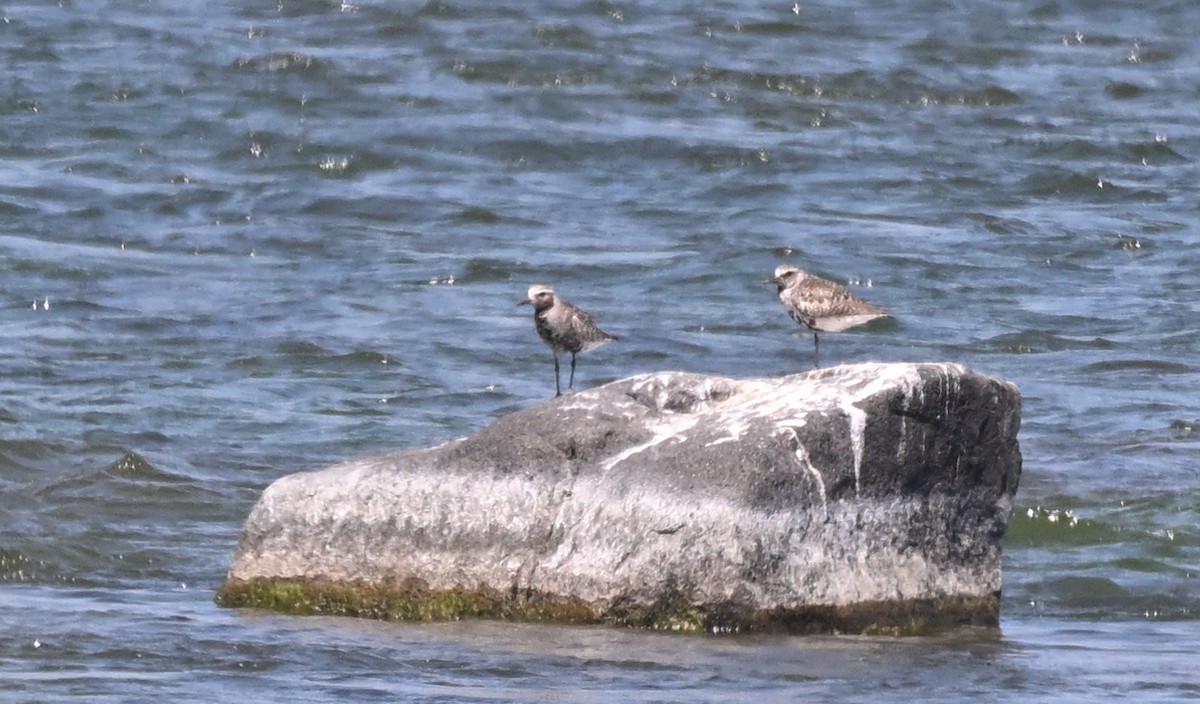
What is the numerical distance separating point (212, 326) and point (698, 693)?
886 centimetres

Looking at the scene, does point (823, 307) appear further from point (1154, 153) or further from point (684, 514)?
point (1154, 153)

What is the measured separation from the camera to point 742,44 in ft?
85.0

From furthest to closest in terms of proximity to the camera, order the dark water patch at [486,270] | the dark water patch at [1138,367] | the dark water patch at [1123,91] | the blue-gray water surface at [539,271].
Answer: the dark water patch at [1123,91] → the dark water patch at [486,270] → the dark water patch at [1138,367] → the blue-gray water surface at [539,271]

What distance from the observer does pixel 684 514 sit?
848cm

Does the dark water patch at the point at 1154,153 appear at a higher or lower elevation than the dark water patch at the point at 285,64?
lower

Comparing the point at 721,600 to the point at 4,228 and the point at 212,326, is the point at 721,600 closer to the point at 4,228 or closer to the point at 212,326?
the point at 212,326

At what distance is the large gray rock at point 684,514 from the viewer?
850 cm

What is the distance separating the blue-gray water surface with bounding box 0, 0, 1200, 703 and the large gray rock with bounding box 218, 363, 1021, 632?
23cm

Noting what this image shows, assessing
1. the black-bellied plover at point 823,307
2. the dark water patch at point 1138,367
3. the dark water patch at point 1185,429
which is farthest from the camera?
the dark water patch at point 1138,367

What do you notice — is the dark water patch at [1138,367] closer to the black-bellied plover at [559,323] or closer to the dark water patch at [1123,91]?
the black-bellied plover at [559,323]

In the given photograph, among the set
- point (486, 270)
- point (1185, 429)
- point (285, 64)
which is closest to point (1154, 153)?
point (486, 270)

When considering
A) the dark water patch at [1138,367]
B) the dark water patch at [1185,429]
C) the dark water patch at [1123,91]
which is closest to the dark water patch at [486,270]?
the dark water patch at [1138,367]

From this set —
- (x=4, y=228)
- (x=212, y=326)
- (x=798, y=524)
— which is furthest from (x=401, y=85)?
(x=798, y=524)

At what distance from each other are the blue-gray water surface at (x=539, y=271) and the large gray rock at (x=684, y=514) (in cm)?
23
